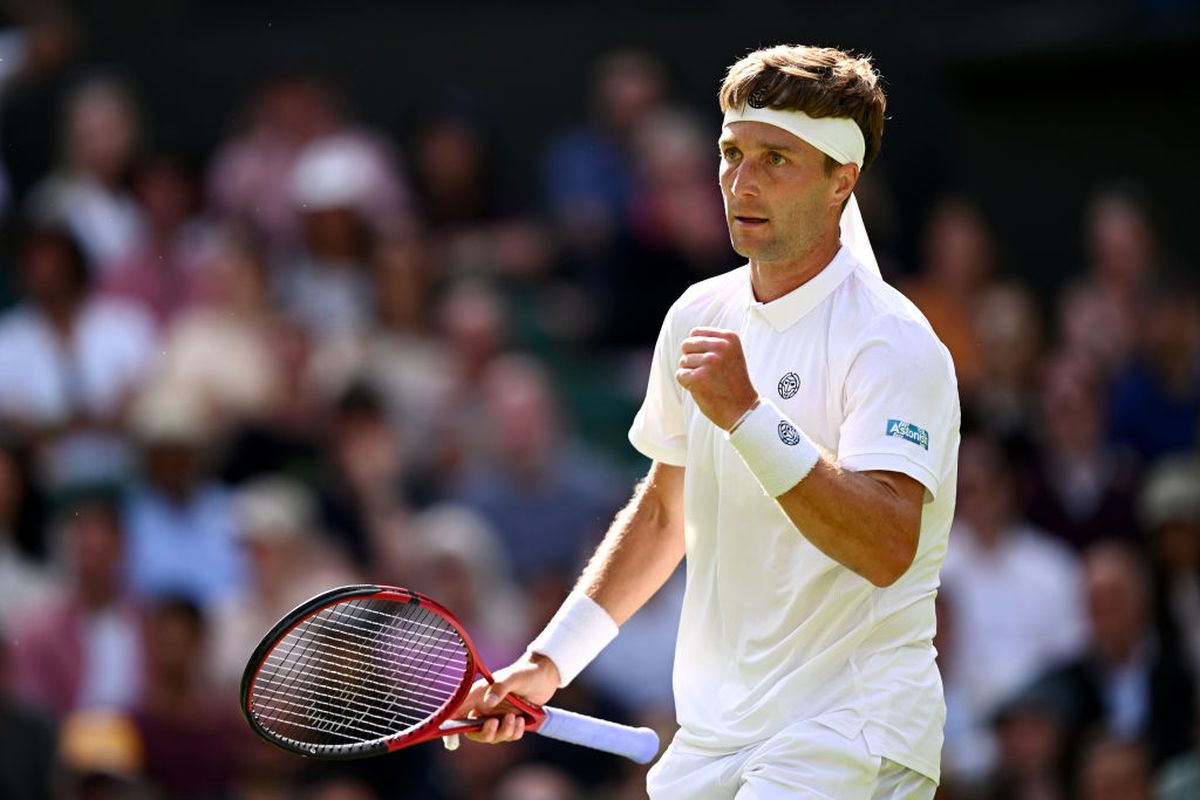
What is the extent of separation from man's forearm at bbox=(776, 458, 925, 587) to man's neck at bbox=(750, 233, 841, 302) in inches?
20.3

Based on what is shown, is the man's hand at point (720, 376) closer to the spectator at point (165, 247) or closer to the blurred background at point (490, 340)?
the blurred background at point (490, 340)

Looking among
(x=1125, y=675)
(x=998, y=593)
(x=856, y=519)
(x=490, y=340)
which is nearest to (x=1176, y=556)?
(x=1125, y=675)

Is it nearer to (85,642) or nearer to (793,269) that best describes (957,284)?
(85,642)

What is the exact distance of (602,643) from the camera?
16.0 feet

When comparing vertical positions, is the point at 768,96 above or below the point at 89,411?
above

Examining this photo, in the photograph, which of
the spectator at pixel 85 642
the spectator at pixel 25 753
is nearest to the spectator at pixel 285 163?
the spectator at pixel 85 642

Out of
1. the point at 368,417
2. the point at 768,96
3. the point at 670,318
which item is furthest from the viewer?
the point at 368,417

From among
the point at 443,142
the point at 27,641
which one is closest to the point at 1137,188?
the point at 443,142

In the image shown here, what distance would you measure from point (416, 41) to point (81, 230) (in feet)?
8.65

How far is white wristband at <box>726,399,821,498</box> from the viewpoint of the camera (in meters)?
4.17

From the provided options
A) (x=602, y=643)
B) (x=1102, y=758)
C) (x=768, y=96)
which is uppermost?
(x=768, y=96)

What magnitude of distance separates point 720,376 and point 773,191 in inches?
19.5

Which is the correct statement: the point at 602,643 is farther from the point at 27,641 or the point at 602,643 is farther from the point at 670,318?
the point at 27,641

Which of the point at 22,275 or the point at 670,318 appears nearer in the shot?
the point at 670,318
